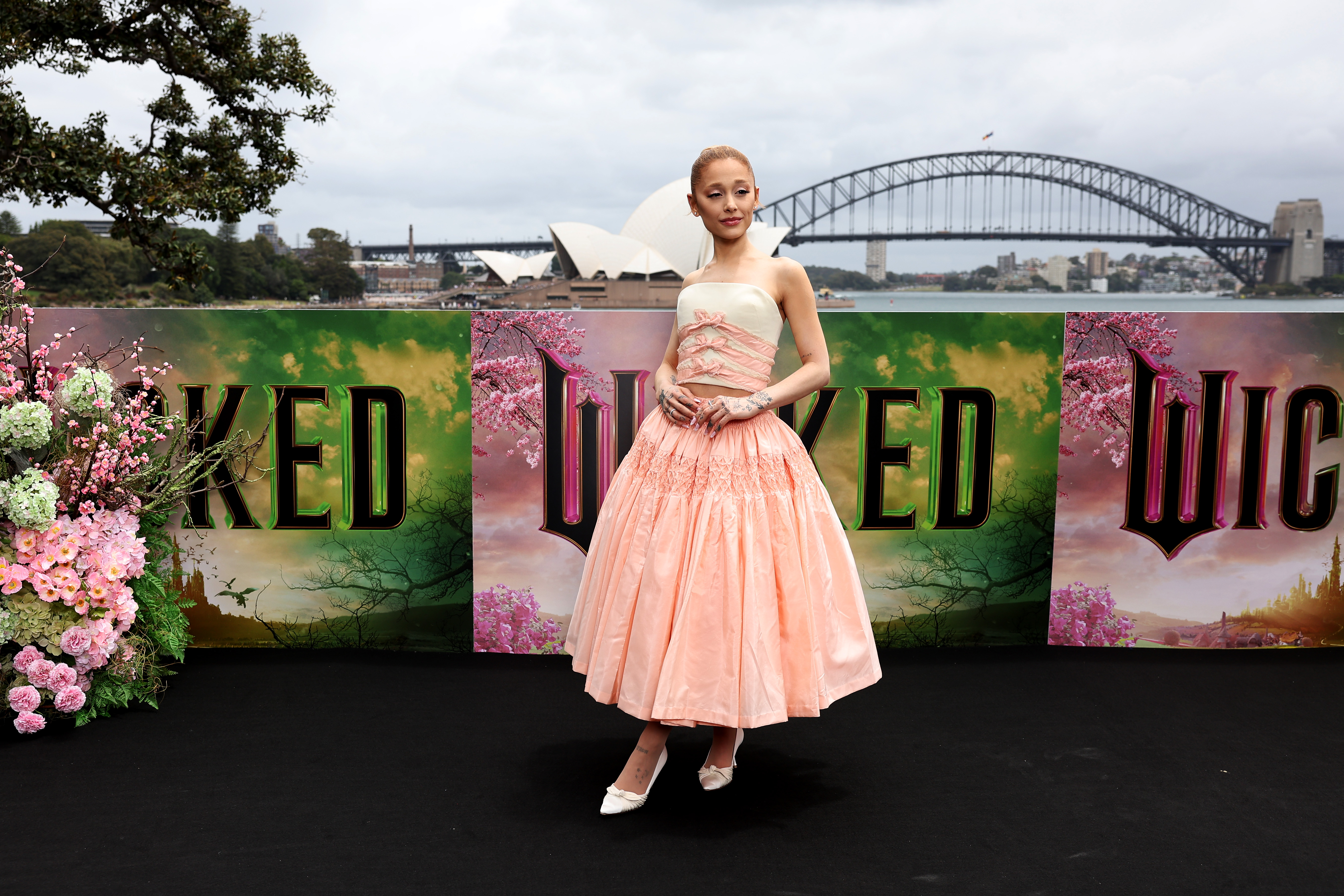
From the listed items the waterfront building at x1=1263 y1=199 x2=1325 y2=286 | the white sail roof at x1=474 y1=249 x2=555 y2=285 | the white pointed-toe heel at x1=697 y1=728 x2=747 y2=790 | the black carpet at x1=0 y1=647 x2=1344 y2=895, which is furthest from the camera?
the white sail roof at x1=474 y1=249 x2=555 y2=285

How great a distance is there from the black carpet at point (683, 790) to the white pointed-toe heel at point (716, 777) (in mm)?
28

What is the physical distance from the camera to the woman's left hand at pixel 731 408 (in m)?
→ 2.27

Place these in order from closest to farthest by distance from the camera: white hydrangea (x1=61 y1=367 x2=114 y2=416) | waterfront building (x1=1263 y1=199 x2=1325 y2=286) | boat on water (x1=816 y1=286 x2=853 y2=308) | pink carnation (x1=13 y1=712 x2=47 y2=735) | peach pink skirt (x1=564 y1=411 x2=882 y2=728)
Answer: peach pink skirt (x1=564 y1=411 x2=882 y2=728) < pink carnation (x1=13 y1=712 x2=47 y2=735) < white hydrangea (x1=61 y1=367 x2=114 y2=416) < waterfront building (x1=1263 y1=199 x2=1325 y2=286) < boat on water (x1=816 y1=286 x2=853 y2=308)

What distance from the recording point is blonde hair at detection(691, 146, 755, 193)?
90.7 inches

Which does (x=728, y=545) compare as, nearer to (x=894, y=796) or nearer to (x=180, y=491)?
(x=894, y=796)

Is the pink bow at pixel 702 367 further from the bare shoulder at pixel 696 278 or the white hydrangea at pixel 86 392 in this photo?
the white hydrangea at pixel 86 392

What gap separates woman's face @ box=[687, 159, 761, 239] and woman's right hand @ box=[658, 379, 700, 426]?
40 centimetres

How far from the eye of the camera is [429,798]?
2.45m

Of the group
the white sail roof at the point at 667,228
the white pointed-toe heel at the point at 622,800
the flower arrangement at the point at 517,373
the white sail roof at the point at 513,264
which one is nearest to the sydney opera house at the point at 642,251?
the white sail roof at the point at 667,228

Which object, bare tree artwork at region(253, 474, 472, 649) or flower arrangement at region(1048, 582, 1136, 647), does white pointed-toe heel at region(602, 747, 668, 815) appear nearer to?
bare tree artwork at region(253, 474, 472, 649)

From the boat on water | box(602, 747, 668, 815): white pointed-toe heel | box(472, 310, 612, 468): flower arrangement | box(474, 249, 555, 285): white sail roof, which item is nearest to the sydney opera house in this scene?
box(474, 249, 555, 285): white sail roof

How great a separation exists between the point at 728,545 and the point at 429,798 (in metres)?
1.03

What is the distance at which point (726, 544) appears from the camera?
7.41 feet

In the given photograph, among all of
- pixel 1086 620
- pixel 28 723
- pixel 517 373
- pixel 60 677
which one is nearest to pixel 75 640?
pixel 60 677
